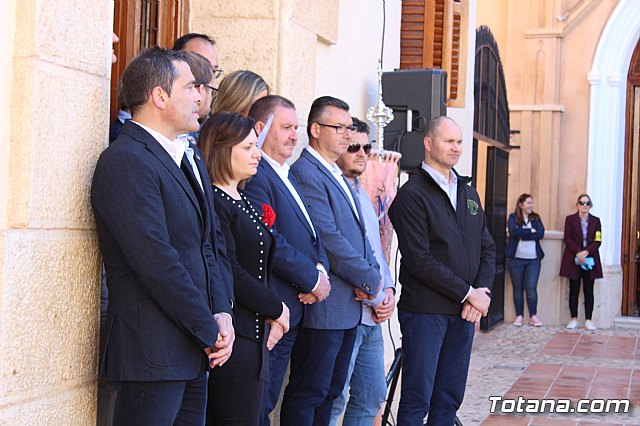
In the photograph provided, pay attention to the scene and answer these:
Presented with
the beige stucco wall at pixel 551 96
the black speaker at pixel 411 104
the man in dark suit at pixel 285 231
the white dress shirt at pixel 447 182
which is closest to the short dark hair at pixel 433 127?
the white dress shirt at pixel 447 182

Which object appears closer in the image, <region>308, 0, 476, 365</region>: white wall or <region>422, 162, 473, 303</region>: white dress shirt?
<region>422, 162, 473, 303</region>: white dress shirt

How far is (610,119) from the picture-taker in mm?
14039

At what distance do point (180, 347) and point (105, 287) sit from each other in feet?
Answer: 1.60

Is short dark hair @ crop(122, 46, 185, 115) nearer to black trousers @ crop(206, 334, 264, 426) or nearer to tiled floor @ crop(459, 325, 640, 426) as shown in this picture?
black trousers @ crop(206, 334, 264, 426)

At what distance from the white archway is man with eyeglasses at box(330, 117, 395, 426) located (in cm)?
959

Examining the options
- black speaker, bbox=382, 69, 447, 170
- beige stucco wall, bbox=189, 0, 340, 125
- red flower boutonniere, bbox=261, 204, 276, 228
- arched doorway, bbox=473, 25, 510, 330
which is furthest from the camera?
arched doorway, bbox=473, 25, 510, 330

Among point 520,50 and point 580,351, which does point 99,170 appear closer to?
point 580,351

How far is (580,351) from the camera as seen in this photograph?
36.4 ft

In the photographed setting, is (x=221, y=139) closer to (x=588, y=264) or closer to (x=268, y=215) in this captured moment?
(x=268, y=215)

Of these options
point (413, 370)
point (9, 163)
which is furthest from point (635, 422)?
point (9, 163)

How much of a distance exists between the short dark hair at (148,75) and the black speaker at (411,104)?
364 centimetres

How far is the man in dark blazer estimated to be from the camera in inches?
172

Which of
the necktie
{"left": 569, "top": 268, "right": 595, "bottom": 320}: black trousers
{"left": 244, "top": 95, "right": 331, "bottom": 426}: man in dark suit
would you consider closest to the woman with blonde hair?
{"left": 244, "top": 95, "right": 331, "bottom": 426}: man in dark suit

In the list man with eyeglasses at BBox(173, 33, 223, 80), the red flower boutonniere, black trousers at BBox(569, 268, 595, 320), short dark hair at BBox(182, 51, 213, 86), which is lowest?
black trousers at BBox(569, 268, 595, 320)
